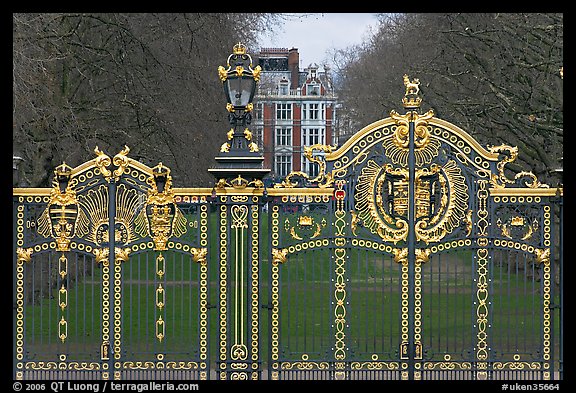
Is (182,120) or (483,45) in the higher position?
A: (483,45)

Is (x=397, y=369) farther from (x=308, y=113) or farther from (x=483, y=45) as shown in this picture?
(x=308, y=113)

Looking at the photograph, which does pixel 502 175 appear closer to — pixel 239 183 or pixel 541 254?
pixel 541 254

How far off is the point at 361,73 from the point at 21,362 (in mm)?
38525

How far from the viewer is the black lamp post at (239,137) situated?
13781 millimetres

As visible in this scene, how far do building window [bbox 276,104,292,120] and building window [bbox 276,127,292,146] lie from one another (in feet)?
6.26

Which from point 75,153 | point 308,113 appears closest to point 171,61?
point 75,153

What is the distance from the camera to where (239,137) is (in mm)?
13914

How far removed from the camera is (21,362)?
14.0 meters

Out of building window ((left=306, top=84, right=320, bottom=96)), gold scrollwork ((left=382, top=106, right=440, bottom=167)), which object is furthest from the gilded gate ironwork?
building window ((left=306, top=84, right=320, bottom=96))

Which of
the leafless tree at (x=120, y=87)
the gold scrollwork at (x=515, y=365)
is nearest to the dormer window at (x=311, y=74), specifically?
the leafless tree at (x=120, y=87)

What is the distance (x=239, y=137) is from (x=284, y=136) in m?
65.6

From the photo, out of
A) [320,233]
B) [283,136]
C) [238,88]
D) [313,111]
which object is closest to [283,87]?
[313,111]

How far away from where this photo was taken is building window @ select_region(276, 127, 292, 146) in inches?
3083

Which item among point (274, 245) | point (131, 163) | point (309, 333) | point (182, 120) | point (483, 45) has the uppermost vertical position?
point (483, 45)
